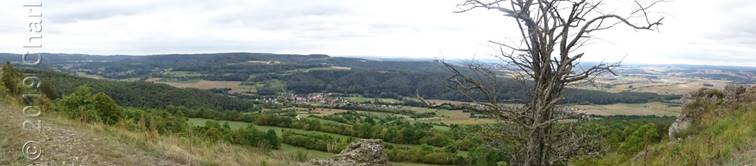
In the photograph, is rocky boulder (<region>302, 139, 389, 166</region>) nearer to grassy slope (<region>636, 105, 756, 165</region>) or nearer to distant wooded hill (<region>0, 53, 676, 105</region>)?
grassy slope (<region>636, 105, 756, 165</region>)

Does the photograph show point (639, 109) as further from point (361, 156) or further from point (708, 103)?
point (361, 156)

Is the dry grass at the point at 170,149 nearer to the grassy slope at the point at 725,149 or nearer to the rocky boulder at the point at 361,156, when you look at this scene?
the rocky boulder at the point at 361,156

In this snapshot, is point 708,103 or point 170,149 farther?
point 708,103

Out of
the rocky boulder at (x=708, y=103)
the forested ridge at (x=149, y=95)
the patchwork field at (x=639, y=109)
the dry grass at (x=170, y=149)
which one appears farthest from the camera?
the patchwork field at (x=639, y=109)

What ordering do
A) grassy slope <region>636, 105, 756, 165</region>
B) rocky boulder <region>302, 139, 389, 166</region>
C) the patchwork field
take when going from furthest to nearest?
the patchwork field
rocky boulder <region>302, 139, 389, 166</region>
grassy slope <region>636, 105, 756, 165</region>

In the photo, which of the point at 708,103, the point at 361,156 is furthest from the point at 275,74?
the point at 708,103

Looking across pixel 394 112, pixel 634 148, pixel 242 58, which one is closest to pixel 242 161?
pixel 634 148

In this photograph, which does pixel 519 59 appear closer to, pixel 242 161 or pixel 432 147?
pixel 242 161

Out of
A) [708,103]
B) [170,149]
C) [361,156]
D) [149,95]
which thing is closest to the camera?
[170,149]

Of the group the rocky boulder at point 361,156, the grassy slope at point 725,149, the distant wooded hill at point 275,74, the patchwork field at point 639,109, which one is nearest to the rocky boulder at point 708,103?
the grassy slope at point 725,149

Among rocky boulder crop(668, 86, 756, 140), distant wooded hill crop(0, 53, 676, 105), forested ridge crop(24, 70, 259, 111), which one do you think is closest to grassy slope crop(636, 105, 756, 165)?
rocky boulder crop(668, 86, 756, 140)
